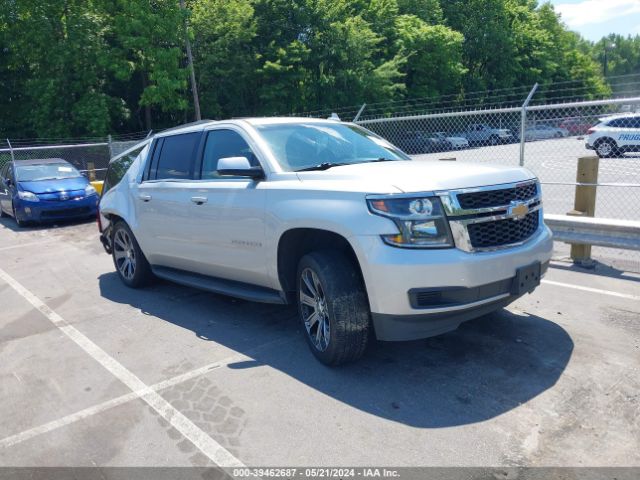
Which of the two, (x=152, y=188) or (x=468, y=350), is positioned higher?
(x=152, y=188)

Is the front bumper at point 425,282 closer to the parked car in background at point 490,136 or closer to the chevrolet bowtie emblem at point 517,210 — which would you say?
the chevrolet bowtie emblem at point 517,210

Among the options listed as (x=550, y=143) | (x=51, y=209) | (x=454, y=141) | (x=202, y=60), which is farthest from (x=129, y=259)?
(x=202, y=60)

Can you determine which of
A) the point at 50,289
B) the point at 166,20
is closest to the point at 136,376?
the point at 50,289

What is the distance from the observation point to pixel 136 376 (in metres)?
4.12

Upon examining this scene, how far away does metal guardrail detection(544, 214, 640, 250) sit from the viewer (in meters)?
5.69

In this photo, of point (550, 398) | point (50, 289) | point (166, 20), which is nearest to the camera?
point (550, 398)

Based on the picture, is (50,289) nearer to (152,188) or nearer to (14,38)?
(152,188)

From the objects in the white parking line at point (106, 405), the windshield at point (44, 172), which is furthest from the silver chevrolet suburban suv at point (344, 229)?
the windshield at point (44, 172)

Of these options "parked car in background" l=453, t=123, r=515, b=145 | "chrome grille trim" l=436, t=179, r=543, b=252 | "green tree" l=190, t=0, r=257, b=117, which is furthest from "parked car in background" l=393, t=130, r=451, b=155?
"green tree" l=190, t=0, r=257, b=117

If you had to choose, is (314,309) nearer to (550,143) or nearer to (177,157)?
(177,157)

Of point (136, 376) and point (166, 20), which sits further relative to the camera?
point (166, 20)

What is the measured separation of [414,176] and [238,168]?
1.41 m

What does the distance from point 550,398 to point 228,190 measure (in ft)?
9.67

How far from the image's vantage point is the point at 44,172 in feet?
41.7
